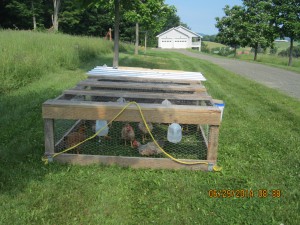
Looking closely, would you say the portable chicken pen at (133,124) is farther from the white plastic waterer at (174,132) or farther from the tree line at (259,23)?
the tree line at (259,23)

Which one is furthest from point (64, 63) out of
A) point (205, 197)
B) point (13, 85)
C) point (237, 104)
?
point (205, 197)

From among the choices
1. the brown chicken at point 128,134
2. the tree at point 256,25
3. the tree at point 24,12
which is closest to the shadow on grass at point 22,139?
the brown chicken at point 128,134

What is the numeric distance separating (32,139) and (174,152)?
1.91 m

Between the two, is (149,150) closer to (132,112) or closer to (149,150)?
(149,150)

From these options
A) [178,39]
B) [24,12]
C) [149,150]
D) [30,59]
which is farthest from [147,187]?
[178,39]

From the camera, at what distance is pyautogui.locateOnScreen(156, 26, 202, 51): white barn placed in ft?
221

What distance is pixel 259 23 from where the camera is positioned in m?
32.4

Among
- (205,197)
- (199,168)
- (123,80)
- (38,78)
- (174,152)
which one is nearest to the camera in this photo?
(205,197)

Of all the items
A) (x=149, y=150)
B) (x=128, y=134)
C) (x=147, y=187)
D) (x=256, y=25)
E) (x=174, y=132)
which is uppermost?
(x=256, y=25)

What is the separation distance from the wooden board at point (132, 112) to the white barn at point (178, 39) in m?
65.1

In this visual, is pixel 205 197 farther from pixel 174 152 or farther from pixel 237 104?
pixel 237 104

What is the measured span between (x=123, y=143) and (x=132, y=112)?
89cm

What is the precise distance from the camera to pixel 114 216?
2.59 metres

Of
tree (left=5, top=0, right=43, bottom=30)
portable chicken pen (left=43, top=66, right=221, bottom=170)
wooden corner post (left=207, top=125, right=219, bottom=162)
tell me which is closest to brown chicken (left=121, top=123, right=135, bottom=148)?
portable chicken pen (left=43, top=66, right=221, bottom=170)
